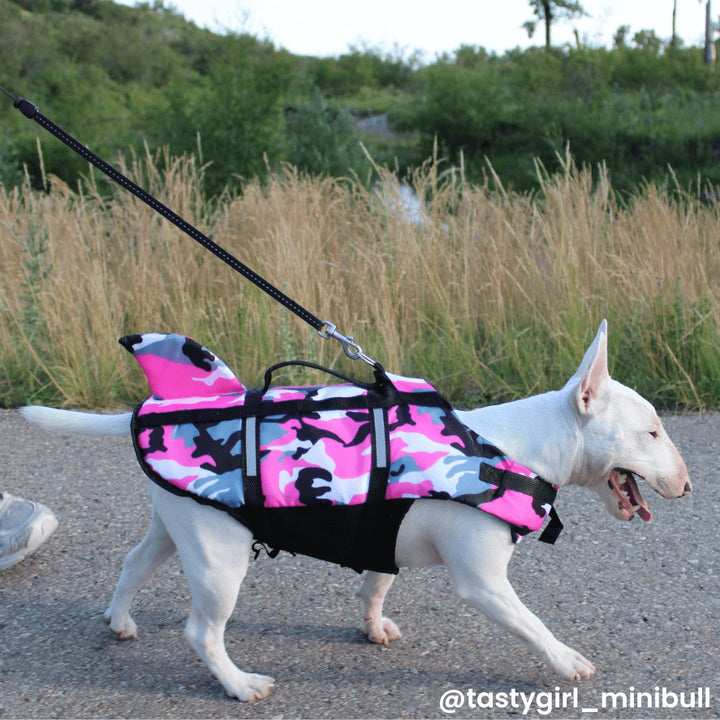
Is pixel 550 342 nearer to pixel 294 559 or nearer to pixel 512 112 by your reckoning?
pixel 294 559

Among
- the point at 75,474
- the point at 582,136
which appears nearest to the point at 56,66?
the point at 582,136

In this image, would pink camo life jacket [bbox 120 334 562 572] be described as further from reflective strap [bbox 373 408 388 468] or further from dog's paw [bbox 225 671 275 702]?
dog's paw [bbox 225 671 275 702]

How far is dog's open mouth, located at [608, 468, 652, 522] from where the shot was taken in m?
2.50

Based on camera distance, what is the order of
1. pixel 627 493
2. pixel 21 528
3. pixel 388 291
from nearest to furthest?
pixel 627 493
pixel 21 528
pixel 388 291

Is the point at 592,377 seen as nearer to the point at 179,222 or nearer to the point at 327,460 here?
the point at 327,460

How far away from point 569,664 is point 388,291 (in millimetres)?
3685

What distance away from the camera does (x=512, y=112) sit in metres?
23.4

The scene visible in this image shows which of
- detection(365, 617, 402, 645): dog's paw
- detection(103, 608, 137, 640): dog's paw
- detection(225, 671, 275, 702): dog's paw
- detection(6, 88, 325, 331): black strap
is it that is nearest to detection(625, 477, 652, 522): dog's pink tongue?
detection(365, 617, 402, 645): dog's paw

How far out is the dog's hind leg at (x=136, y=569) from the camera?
266 cm

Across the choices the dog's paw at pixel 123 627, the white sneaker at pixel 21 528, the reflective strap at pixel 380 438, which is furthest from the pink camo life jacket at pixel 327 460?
the white sneaker at pixel 21 528

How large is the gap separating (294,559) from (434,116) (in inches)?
874

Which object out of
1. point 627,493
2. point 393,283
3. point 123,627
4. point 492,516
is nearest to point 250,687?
point 123,627

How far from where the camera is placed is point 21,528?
3334 millimetres

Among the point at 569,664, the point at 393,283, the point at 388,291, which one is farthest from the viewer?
the point at 393,283
